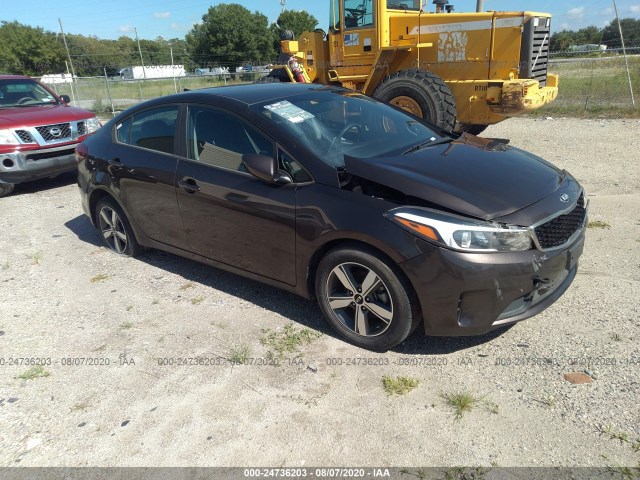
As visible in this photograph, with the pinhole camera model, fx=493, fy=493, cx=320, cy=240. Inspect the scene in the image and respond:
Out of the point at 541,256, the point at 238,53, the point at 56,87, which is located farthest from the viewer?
the point at 238,53

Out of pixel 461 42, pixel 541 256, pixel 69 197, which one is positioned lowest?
pixel 69 197

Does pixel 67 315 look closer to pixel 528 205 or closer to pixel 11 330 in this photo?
pixel 11 330

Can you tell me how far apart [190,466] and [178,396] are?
59 cm

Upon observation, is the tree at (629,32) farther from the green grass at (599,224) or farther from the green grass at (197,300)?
the green grass at (197,300)

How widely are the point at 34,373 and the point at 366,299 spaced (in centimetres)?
227

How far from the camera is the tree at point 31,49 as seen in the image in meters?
59.0

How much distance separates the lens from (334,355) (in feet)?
10.7

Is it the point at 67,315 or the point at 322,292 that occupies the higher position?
the point at 322,292

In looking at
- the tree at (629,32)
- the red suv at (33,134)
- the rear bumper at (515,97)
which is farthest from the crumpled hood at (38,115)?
the tree at (629,32)

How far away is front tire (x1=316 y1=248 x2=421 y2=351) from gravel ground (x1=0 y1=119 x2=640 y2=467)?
0.15 metres

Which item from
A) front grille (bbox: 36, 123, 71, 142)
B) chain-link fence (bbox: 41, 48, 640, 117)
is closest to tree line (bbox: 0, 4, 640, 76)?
chain-link fence (bbox: 41, 48, 640, 117)

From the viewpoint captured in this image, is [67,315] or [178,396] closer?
[178,396]

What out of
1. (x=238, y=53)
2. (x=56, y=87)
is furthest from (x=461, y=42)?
(x=238, y=53)

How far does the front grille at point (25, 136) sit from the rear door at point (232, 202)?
4.76 meters
